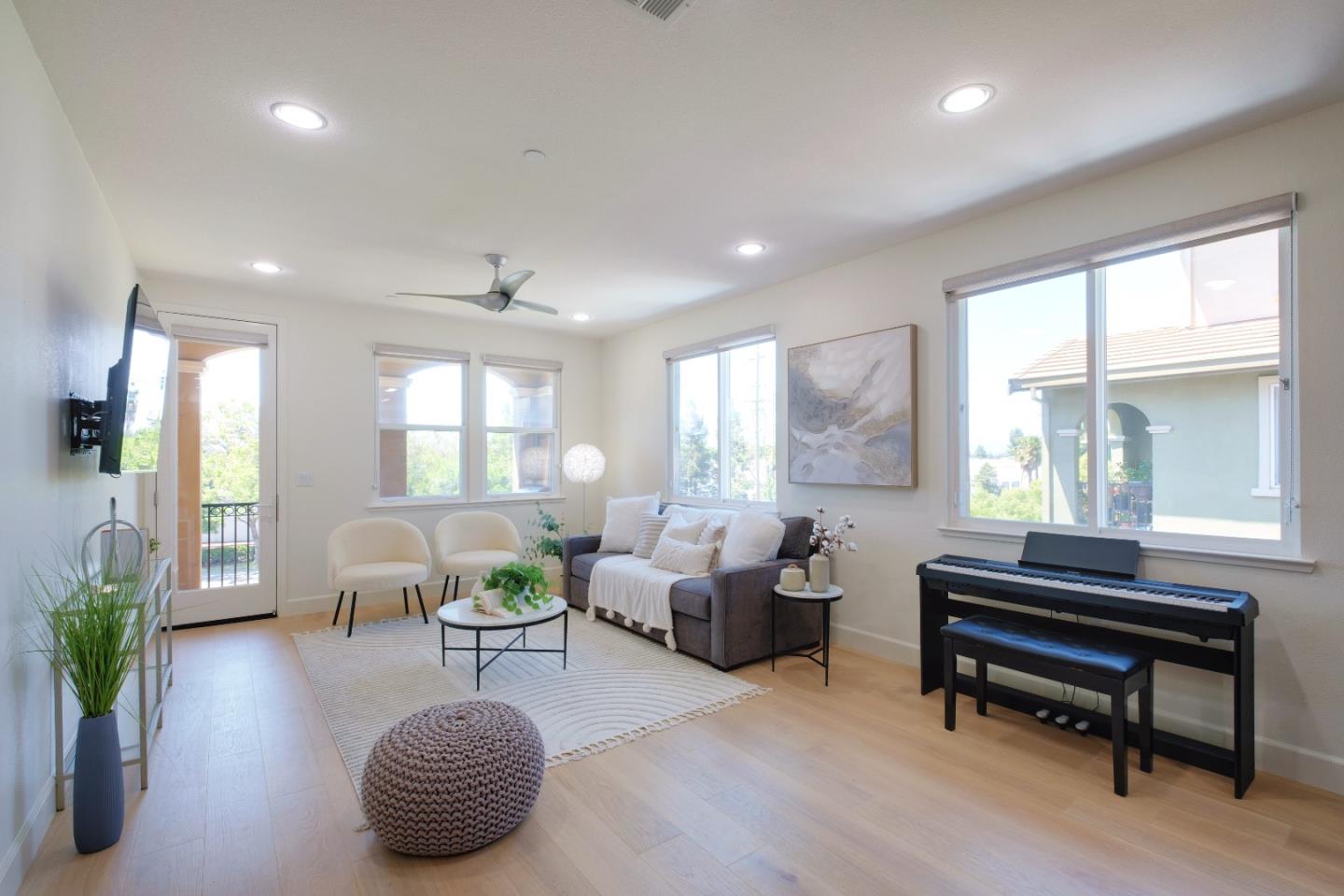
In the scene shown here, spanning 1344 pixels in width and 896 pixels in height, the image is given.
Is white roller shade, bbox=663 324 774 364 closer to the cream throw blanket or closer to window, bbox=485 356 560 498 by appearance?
window, bbox=485 356 560 498

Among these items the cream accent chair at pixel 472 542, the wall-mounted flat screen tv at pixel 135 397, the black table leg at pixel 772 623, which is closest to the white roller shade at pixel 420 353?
the cream accent chair at pixel 472 542

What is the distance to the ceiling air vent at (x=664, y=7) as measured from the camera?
1.78m

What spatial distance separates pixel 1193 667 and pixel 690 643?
7.99 ft

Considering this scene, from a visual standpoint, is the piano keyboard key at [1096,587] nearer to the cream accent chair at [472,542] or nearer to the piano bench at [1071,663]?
the piano bench at [1071,663]

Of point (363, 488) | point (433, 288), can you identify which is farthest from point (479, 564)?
point (433, 288)

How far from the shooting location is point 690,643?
153 inches

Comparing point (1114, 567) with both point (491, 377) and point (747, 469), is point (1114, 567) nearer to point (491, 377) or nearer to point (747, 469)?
point (747, 469)

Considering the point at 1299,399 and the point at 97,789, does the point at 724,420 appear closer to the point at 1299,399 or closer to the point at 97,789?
the point at 1299,399

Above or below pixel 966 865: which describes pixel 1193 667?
above

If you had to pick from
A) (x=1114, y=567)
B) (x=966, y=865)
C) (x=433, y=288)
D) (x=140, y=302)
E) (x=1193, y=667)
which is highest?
(x=433, y=288)

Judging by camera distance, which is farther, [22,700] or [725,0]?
[22,700]

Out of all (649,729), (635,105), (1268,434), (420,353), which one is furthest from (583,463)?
(1268,434)

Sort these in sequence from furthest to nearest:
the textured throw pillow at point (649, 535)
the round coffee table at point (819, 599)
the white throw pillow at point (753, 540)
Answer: the textured throw pillow at point (649, 535), the white throw pillow at point (753, 540), the round coffee table at point (819, 599)

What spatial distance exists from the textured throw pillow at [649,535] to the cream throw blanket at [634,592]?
0.22ft
